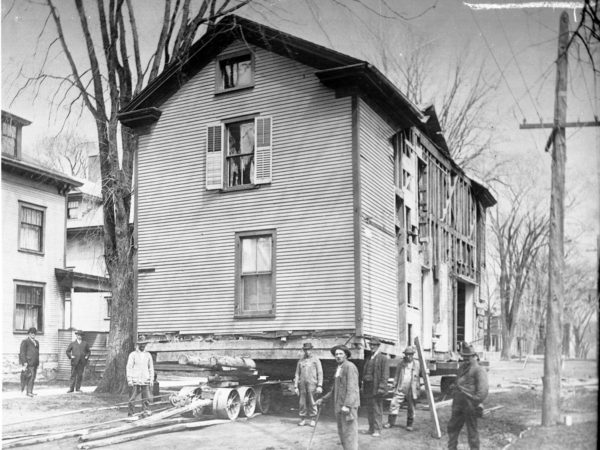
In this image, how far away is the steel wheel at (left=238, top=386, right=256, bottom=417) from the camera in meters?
10.7

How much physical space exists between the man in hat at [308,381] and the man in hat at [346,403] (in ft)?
2.21

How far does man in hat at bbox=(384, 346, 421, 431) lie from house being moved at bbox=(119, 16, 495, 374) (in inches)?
20.8

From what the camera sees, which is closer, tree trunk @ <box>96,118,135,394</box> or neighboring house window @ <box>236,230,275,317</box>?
tree trunk @ <box>96,118,135,394</box>

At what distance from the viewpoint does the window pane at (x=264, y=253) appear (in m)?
11.5

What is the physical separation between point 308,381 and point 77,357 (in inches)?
131

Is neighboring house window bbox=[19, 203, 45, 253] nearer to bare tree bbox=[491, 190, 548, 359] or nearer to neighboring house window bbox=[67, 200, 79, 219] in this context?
neighboring house window bbox=[67, 200, 79, 219]

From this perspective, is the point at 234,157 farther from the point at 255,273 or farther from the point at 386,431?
the point at 386,431

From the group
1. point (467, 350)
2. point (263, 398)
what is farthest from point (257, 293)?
point (467, 350)

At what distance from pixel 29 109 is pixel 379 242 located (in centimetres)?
543

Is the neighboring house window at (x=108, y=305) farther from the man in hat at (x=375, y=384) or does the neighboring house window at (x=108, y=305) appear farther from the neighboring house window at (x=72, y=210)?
the man in hat at (x=375, y=384)

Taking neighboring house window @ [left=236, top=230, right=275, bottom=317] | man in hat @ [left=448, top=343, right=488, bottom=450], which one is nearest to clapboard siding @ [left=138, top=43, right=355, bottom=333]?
neighboring house window @ [left=236, top=230, right=275, bottom=317]

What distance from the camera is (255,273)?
11.6 m

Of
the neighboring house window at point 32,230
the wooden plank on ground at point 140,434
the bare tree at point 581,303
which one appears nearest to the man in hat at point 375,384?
the wooden plank on ground at point 140,434

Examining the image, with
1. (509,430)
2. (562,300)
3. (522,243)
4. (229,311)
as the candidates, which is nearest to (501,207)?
(522,243)
